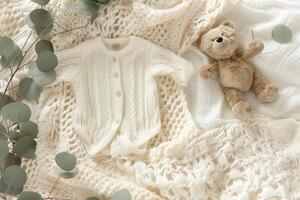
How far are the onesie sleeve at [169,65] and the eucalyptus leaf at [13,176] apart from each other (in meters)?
0.44

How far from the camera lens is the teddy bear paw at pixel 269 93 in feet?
4.03

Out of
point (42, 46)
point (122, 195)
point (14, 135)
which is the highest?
point (42, 46)

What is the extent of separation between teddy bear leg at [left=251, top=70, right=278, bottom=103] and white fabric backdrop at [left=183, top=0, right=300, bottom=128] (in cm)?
2

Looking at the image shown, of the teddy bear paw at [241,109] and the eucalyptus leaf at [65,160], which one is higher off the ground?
the teddy bear paw at [241,109]

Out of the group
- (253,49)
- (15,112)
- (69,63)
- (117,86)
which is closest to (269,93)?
(253,49)

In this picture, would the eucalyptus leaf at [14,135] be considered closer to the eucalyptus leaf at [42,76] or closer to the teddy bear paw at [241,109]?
the eucalyptus leaf at [42,76]

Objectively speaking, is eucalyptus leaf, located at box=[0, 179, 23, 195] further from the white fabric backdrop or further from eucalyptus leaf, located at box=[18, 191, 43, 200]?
the white fabric backdrop

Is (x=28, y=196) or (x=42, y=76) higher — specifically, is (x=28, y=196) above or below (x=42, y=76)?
below

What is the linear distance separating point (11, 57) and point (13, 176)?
29 centimetres

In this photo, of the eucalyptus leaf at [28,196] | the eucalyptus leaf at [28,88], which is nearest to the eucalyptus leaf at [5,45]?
the eucalyptus leaf at [28,88]

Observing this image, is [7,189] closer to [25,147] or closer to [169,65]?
[25,147]

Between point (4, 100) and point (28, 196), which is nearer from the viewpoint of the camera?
point (28, 196)

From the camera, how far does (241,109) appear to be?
120cm

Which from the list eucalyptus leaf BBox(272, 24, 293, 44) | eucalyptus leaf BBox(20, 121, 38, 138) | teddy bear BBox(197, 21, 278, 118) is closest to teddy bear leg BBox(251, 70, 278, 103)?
teddy bear BBox(197, 21, 278, 118)
